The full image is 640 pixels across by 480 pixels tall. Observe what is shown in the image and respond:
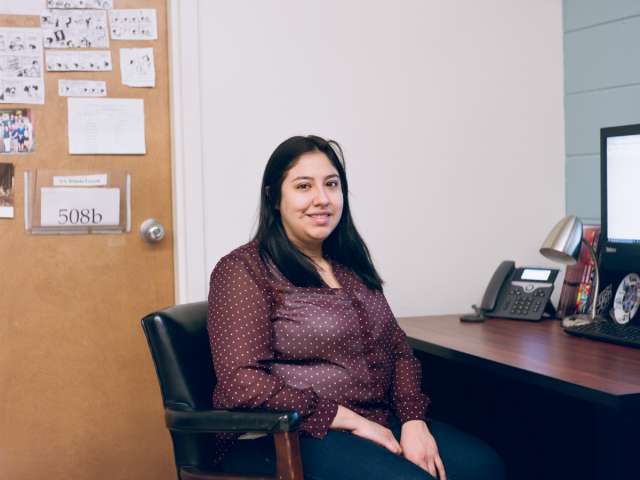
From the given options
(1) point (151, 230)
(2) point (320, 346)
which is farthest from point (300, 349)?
(1) point (151, 230)

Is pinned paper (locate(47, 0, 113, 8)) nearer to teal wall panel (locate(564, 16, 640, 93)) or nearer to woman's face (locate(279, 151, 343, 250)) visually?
woman's face (locate(279, 151, 343, 250))

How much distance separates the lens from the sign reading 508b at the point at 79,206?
7.79 feet

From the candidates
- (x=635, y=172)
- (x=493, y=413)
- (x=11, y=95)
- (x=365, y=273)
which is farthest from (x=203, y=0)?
(x=493, y=413)

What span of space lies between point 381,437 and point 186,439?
0.41 metres

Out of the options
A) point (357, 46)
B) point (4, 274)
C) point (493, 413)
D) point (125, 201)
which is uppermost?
point (357, 46)

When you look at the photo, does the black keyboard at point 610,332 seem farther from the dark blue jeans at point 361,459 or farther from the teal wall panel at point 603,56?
the teal wall panel at point 603,56

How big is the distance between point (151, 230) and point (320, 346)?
3.00 ft

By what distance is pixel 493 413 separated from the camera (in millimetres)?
2350

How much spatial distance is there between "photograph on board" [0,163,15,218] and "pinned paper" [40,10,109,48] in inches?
15.3

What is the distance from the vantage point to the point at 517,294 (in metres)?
2.45

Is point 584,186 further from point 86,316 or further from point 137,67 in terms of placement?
point 86,316

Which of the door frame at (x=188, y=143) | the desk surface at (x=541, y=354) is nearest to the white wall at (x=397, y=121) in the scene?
the door frame at (x=188, y=143)

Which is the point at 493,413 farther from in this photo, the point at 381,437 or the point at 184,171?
the point at 184,171

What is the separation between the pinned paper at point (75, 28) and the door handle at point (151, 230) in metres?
0.56
